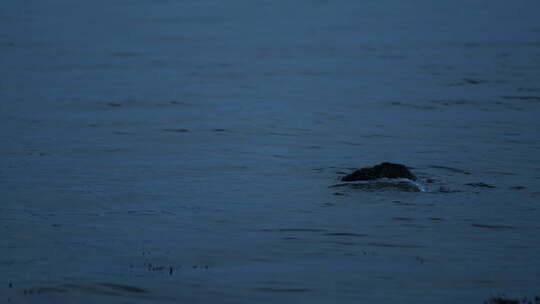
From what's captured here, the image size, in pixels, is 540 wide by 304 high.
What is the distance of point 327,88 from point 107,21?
29.4 metres

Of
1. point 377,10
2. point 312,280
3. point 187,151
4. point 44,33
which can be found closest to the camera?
point 312,280

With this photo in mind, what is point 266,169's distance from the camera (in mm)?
19453

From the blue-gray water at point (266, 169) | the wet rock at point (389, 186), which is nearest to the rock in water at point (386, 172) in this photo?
the wet rock at point (389, 186)

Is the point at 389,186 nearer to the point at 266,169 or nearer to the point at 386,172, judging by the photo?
the point at 386,172

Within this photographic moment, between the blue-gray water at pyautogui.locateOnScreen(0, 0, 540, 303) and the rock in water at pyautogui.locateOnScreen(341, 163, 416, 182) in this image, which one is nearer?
the blue-gray water at pyautogui.locateOnScreen(0, 0, 540, 303)

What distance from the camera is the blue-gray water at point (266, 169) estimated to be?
36.1 feet

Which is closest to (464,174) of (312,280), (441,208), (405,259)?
(441,208)

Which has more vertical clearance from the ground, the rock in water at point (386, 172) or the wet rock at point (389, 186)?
the rock in water at point (386, 172)

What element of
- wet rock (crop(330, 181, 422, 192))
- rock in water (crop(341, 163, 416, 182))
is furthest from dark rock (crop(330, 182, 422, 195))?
rock in water (crop(341, 163, 416, 182))

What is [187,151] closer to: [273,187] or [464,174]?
[273,187]

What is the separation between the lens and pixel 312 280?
10.9 m

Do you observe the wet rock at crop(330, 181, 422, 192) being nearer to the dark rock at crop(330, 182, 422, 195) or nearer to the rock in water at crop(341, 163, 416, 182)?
the dark rock at crop(330, 182, 422, 195)

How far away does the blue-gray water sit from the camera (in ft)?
36.1

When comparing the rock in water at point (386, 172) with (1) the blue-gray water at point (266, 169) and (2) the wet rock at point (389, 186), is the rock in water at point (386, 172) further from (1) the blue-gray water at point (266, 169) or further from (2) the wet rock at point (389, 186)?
(1) the blue-gray water at point (266, 169)
